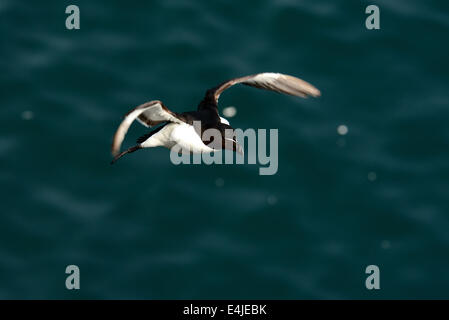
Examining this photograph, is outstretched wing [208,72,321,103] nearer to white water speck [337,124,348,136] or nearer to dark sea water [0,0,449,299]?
dark sea water [0,0,449,299]

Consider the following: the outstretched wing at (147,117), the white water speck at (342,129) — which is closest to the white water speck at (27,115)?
the white water speck at (342,129)

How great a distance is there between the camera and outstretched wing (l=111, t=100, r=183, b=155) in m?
16.0

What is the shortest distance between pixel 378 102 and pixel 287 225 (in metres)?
5.20

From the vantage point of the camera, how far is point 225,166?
28453 mm

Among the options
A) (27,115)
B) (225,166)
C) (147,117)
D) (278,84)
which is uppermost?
(27,115)

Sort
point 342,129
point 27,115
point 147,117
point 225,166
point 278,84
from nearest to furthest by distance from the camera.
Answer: point 147,117
point 278,84
point 225,166
point 342,129
point 27,115

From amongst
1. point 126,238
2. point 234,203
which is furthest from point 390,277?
point 126,238

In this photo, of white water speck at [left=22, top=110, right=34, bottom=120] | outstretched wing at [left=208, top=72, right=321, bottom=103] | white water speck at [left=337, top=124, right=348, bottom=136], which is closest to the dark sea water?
white water speck at [left=22, top=110, right=34, bottom=120]

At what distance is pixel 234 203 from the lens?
28.1 meters

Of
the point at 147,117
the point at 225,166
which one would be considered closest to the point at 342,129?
the point at 225,166

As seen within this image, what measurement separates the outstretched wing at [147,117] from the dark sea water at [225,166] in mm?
10335

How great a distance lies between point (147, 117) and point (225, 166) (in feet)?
35.3

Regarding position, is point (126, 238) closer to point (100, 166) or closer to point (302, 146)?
point (100, 166)

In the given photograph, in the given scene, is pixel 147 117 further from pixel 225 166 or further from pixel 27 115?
pixel 27 115
